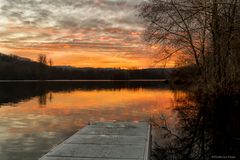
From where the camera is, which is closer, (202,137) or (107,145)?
(107,145)

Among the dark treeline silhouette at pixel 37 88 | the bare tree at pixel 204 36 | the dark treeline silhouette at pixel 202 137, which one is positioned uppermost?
the bare tree at pixel 204 36

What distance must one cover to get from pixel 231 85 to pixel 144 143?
15059mm

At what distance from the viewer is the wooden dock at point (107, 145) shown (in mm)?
7422

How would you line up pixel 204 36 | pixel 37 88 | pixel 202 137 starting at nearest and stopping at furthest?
pixel 202 137
pixel 204 36
pixel 37 88

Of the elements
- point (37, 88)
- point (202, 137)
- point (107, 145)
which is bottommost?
point (37, 88)

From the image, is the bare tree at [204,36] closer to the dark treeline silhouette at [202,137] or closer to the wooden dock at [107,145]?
the dark treeline silhouette at [202,137]

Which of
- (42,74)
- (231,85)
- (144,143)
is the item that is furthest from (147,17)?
(42,74)

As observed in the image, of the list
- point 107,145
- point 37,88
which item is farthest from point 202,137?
point 37,88

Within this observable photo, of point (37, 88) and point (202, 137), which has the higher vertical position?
point (202, 137)

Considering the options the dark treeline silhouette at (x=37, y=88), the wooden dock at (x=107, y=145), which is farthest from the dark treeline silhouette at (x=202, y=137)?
the dark treeline silhouette at (x=37, y=88)

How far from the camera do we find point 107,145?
8547mm

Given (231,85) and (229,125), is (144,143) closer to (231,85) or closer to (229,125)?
(229,125)

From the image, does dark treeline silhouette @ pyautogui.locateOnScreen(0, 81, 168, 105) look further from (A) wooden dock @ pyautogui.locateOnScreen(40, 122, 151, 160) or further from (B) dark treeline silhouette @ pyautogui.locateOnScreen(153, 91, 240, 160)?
(A) wooden dock @ pyautogui.locateOnScreen(40, 122, 151, 160)

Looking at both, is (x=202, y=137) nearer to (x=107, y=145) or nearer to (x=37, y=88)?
(x=107, y=145)
